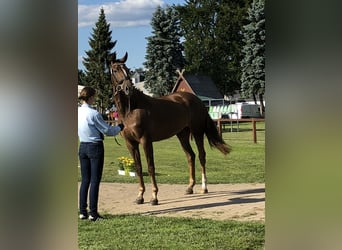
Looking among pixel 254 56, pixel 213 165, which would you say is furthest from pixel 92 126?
pixel 254 56

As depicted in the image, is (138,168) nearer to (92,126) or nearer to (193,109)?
(193,109)

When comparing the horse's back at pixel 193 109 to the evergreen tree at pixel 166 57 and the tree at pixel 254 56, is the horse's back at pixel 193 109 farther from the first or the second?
the evergreen tree at pixel 166 57

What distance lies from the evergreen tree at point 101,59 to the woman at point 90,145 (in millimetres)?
1048

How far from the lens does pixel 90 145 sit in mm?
5539

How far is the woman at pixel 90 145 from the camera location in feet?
17.6

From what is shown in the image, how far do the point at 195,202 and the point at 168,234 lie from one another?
2.06 meters

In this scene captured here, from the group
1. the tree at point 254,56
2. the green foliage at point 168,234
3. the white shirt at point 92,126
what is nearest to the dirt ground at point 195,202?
the green foliage at point 168,234
